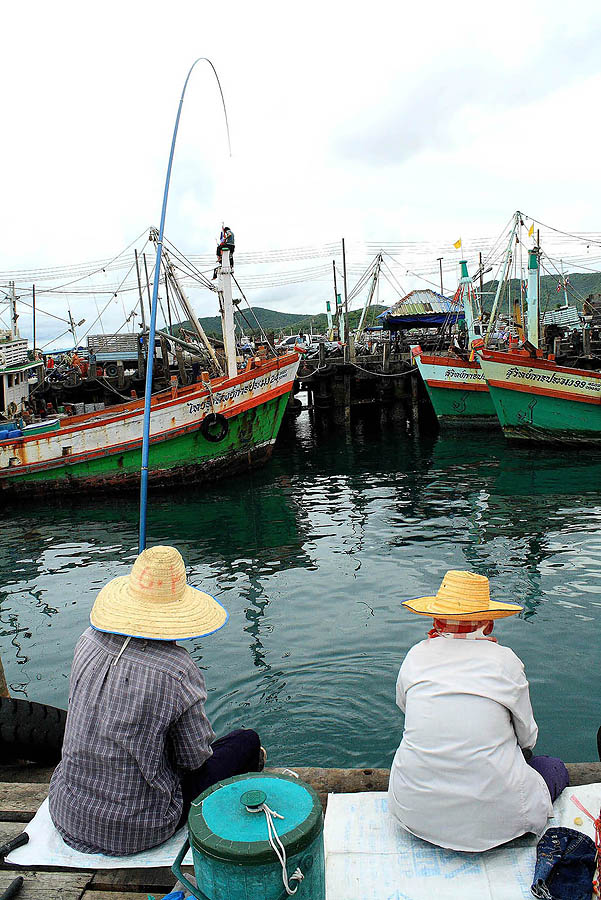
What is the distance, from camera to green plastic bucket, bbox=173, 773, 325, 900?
2205 millimetres

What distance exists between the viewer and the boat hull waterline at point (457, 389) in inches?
914

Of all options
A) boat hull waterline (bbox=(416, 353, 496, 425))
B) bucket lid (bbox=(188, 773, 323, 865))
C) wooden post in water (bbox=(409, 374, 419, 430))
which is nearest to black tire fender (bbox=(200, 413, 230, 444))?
boat hull waterline (bbox=(416, 353, 496, 425))

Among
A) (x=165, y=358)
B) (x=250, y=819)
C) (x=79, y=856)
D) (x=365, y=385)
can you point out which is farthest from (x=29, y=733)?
(x=365, y=385)

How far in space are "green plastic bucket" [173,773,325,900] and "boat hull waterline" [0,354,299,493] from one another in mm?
14117

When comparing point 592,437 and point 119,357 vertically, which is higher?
point 119,357

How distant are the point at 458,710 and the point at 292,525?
10381 mm

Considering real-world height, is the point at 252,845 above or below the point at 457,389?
below

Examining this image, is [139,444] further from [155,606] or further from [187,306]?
[155,606]

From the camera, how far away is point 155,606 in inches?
117

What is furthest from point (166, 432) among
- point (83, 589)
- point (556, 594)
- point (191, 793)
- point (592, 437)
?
point (191, 793)

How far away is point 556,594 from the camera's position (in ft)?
27.1

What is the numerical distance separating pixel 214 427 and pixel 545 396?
9431 millimetres

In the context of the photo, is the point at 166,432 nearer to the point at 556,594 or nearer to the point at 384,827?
the point at 556,594

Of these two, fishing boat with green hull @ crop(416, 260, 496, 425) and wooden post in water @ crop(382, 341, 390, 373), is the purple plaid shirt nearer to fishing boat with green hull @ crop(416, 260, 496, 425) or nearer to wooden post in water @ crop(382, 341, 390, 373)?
fishing boat with green hull @ crop(416, 260, 496, 425)
